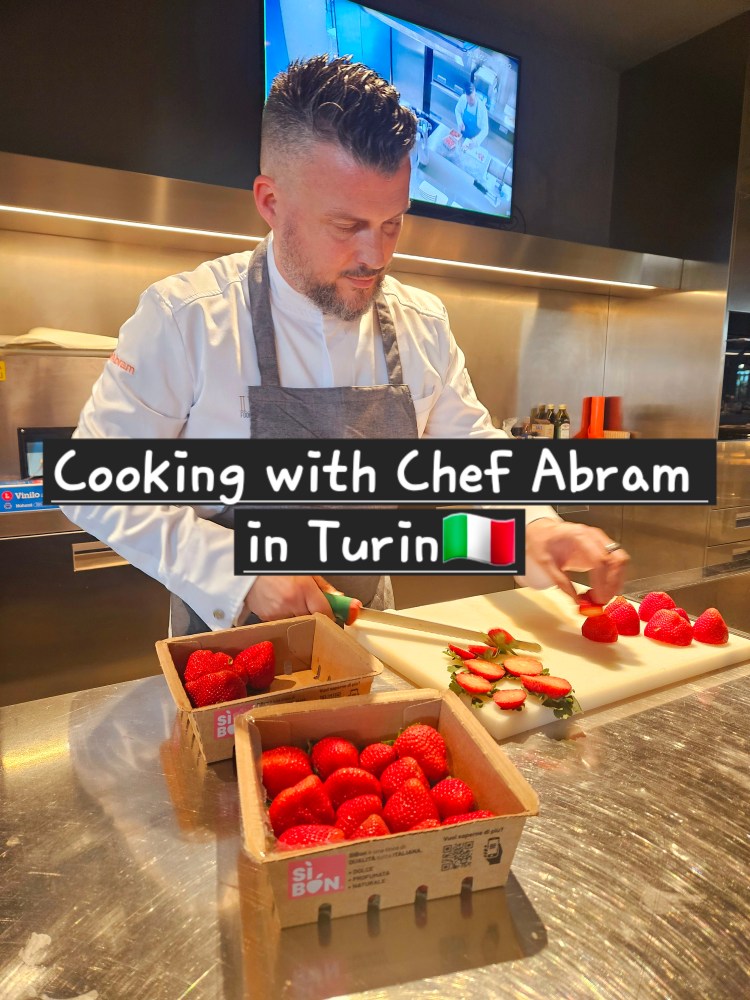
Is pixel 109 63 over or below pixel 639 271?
over

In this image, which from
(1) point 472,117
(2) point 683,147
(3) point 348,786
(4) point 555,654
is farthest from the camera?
(2) point 683,147

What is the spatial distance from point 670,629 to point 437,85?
2392 millimetres

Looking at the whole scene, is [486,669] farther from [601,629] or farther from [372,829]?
[372,829]

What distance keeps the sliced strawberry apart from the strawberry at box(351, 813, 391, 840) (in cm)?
68

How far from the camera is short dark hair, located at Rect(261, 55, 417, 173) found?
0.98 metres

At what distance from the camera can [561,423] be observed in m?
3.12

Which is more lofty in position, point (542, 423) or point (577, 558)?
point (542, 423)

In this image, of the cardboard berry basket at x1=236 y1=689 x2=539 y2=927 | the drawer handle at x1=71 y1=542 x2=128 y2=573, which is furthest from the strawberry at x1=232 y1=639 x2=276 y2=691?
the drawer handle at x1=71 y1=542 x2=128 y2=573

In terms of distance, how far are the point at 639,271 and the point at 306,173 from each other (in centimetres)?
239

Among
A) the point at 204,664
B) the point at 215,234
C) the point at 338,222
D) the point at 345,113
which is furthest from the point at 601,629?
the point at 215,234

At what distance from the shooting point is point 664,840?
2.36ft

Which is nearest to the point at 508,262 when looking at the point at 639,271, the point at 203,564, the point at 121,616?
the point at 639,271

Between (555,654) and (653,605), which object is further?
(653,605)

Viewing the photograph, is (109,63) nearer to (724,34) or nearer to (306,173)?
(306,173)
